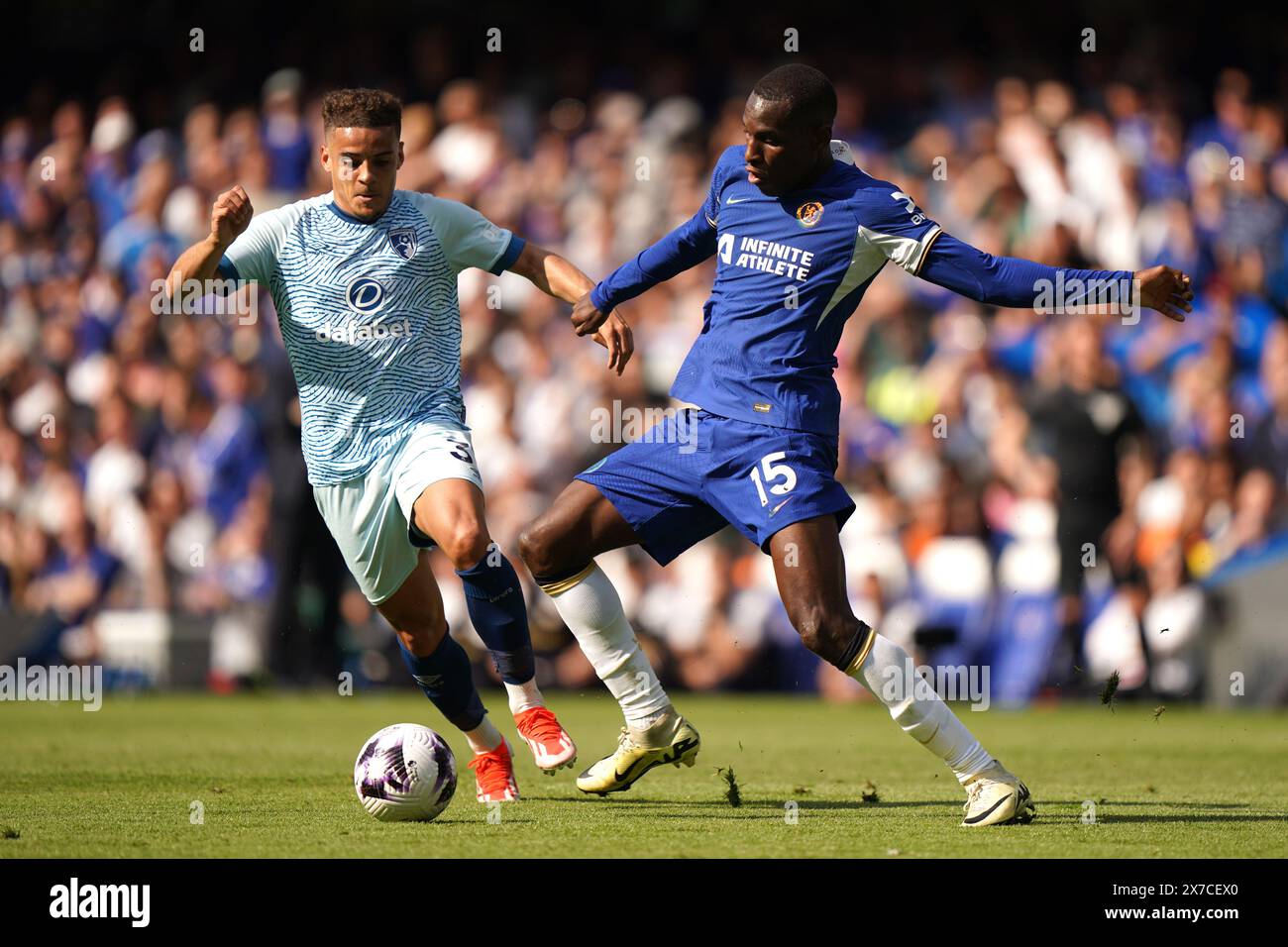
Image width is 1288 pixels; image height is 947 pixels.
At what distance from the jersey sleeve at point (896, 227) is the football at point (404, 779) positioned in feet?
7.84

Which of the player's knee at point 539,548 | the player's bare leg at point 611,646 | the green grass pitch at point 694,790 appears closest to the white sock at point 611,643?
the player's bare leg at point 611,646

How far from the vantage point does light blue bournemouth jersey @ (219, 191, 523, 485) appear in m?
7.09

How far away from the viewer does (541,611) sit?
45.6 ft

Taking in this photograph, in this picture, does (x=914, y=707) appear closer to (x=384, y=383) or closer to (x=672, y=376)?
(x=384, y=383)

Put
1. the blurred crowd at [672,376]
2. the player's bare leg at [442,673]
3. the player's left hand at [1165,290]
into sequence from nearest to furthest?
the player's left hand at [1165,290]
the player's bare leg at [442,673]
the blurred crowd at [672,376]

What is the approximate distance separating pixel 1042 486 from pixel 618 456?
6.37 meters

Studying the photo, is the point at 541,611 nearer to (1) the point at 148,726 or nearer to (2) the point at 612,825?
(1) the point at 148,726

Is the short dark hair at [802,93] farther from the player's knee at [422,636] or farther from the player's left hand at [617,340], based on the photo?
the player's knee at [422,636]

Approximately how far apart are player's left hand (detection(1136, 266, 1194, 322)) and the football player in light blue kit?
191 centimetres

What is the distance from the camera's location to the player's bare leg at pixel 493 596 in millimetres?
6617

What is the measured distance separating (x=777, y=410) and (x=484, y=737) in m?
1.81

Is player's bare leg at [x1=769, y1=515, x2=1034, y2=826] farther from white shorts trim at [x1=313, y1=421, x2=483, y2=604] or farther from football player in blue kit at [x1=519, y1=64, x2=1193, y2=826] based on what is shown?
white shorts trim at [x1=313, y1=421, x2=483, y2=604]

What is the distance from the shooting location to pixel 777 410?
6.52m

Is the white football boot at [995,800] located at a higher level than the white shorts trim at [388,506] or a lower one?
lower
